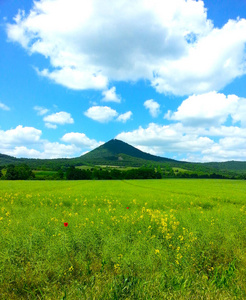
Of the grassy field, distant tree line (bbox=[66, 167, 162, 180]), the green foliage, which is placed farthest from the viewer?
distant tree line (bbox=[66, 167, 162, 180])

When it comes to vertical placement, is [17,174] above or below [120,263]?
below

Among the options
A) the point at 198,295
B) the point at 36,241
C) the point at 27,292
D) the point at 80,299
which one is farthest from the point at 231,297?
the point at 36,241

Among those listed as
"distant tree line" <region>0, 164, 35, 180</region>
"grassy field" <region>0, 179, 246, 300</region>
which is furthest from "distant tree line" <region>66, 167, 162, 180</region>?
"grassy field" <region>0, 179, 246, 300</region>

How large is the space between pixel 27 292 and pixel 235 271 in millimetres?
5348

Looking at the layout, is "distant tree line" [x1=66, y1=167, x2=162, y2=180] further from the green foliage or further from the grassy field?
the grassy field

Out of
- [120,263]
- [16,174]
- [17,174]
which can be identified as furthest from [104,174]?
[120,263]

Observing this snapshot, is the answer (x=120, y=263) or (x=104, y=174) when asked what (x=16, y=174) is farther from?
(x=120, y=263)

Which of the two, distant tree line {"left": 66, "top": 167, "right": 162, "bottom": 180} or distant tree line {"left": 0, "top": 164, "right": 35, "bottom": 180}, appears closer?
distant tree line {"left": 0, "top": 164, "right": 35, "bottom": 180}

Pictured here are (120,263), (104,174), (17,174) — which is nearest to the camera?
(120,263)

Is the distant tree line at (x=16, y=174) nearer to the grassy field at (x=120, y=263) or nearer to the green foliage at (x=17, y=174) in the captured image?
the green foliage at (x=17, y=174)

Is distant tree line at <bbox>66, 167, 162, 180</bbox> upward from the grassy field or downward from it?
downward

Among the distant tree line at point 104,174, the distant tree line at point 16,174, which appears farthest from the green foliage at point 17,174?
the distant tree line at point 104,174

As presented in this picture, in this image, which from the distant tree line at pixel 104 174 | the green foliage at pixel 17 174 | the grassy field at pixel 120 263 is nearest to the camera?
the grassy field at pixel 120 263

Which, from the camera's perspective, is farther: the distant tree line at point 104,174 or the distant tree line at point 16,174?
the distant tree line at point 104,174
